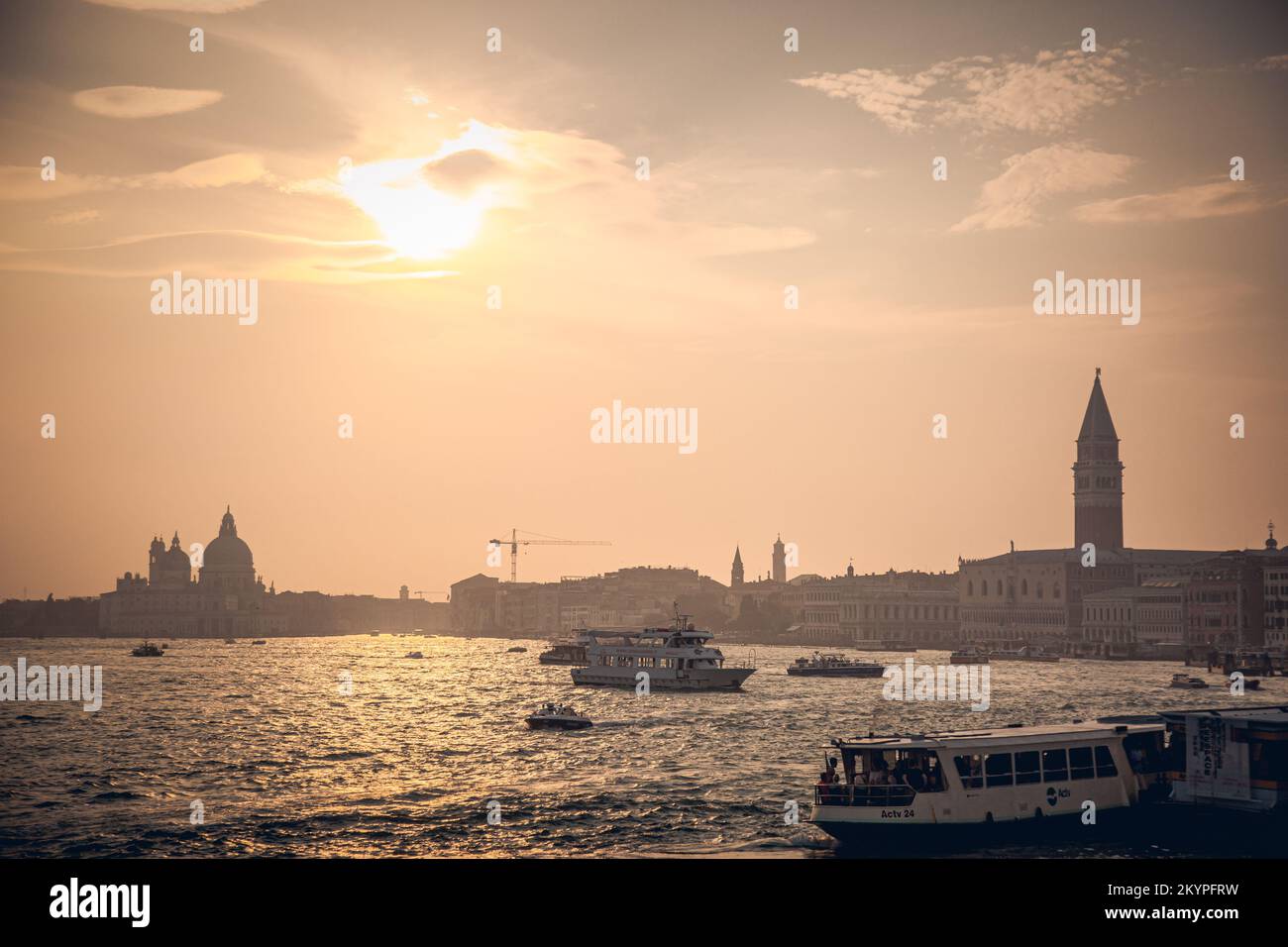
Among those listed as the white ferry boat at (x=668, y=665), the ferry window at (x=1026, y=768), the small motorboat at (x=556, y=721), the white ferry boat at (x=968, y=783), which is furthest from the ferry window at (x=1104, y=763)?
the white ferry boat at (x=668, y=665)

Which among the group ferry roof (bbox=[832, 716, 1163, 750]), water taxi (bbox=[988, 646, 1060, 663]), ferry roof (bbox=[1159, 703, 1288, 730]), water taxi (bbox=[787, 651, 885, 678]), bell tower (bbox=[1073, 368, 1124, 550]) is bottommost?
water taxi (bbox=[988, 646, 1060, 663])

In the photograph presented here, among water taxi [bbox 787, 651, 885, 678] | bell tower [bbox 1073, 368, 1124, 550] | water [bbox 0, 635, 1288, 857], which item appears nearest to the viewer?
water [bbox 0, 635, 1288, 857]

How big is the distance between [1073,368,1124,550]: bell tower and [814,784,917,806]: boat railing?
163m

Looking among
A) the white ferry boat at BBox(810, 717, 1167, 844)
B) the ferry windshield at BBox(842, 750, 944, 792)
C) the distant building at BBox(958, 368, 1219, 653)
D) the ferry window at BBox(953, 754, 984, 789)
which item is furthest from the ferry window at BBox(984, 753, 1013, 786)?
the distant building at BBox(958, 368, 1219, 653)

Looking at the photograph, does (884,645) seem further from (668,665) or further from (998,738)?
(998,738)

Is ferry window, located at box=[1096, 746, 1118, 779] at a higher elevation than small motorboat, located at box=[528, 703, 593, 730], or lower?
higher

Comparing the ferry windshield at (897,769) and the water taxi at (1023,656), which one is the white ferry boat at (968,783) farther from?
the water taxi at (1023,656)

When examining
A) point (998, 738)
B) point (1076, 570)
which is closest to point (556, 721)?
point (998, 738)

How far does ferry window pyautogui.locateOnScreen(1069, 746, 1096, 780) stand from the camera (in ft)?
91.5

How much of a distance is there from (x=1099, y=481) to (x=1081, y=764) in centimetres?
16136

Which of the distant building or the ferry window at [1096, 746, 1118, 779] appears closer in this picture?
the ferry window at [1096, 746, 1118, 779]

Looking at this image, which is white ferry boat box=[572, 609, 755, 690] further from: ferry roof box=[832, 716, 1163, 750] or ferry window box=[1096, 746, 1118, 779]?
ferry window box=[1096, 746, 1118, 779]

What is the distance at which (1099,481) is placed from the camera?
18088 cm
